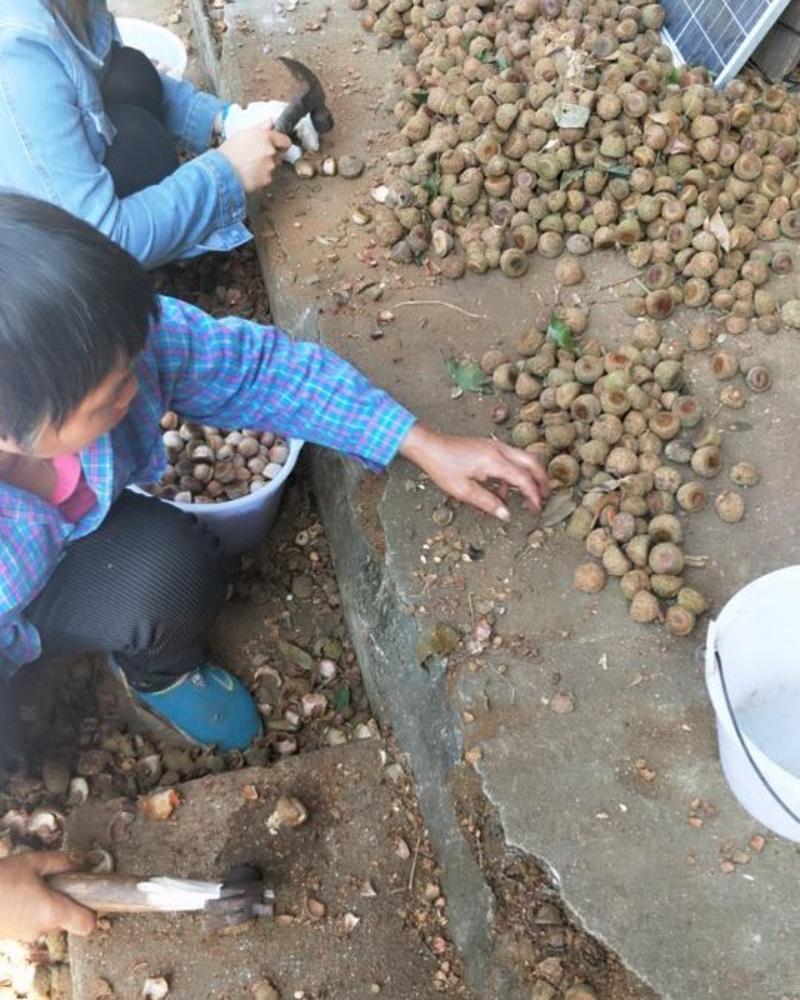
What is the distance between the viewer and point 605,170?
2125 mm

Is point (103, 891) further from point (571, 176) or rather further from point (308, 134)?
point (308, 134)

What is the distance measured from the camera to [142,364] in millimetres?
1556

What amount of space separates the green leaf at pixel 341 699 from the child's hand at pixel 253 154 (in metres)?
1.17

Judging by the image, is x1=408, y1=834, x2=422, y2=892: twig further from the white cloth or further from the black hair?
the white cloth

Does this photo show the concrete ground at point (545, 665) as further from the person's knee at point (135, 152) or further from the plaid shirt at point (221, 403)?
the person's knee at point (135, 152)

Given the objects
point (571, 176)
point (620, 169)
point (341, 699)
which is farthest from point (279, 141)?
point (341, 699)

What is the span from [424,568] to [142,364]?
0.59 m

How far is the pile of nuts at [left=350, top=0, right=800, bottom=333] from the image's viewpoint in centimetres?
203

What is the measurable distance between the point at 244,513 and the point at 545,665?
29.2 inches

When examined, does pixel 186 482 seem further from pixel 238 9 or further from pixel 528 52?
Result: pixel 238 9

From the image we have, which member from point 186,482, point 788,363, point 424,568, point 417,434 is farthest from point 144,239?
point 788,363

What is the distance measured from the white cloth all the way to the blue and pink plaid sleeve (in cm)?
91

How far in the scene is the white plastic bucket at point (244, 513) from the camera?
1.96m

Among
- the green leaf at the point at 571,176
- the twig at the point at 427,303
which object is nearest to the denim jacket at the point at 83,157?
the twig at the point at 427,303
